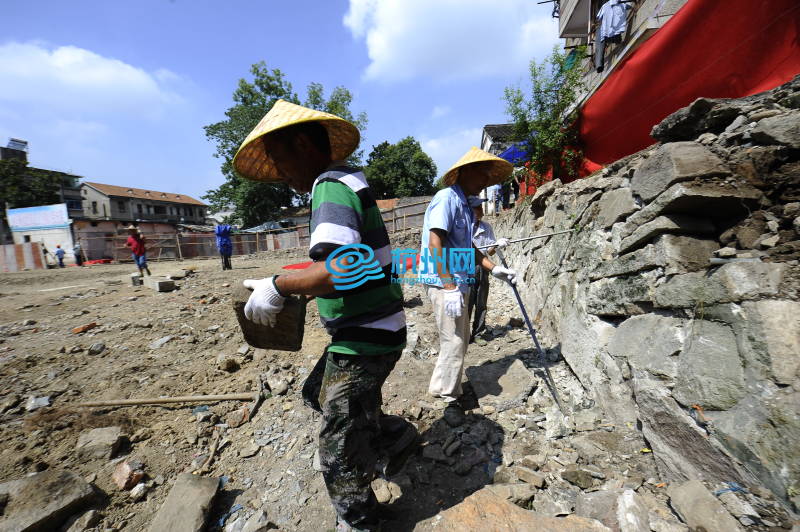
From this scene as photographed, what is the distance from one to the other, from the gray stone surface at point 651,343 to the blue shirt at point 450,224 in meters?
1.14

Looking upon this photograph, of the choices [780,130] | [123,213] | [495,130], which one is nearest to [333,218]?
[780,130]

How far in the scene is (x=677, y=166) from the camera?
2.06 meters

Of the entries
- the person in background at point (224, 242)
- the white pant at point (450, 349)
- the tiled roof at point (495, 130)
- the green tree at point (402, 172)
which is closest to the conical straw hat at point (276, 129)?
the white pant at point (450, 349)

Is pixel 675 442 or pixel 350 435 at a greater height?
pixel 350 435

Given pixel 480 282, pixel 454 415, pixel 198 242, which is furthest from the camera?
pixel 198 242

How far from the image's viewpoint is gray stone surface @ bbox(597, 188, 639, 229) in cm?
254

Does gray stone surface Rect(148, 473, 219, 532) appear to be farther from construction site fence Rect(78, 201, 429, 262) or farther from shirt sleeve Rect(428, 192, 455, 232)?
construction site fence Rect(78, 201, 429, 262)

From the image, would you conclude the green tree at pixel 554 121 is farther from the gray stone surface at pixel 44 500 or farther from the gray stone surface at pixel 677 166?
the gray stone surface at pixel 44 500

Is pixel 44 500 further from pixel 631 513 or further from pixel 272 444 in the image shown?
pixel 631 513

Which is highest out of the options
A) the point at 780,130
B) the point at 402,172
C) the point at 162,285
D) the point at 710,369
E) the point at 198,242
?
the point at 402,172

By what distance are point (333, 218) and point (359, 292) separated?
37 cm

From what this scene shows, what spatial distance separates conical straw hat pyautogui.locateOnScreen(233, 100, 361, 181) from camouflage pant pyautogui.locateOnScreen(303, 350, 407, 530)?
1085 millimetres

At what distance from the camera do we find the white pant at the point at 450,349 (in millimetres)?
2654

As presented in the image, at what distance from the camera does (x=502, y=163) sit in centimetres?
312
